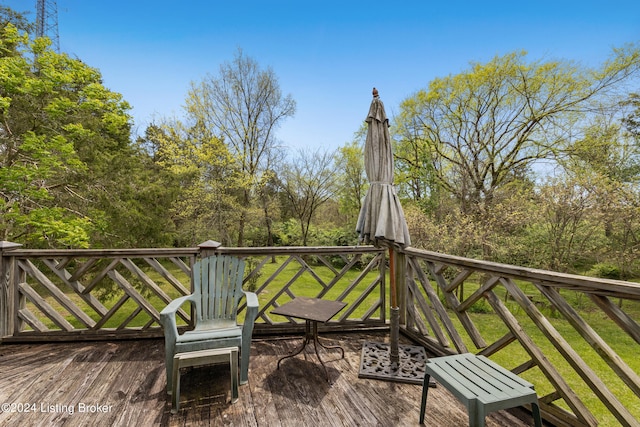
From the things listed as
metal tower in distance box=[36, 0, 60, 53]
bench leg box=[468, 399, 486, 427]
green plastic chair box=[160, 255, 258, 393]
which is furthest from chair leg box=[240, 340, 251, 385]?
metal tower in distance box=[36, 0, 60, 53]

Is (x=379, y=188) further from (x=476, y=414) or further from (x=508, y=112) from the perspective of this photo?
(x=508, y=112)

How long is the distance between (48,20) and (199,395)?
9.99 m

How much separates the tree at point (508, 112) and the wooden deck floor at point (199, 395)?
780 cm

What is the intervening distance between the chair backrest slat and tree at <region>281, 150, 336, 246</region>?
11.7 metres

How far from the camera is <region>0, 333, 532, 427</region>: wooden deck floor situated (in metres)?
1.89

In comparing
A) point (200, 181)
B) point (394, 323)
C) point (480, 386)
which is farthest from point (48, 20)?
point (480, 386)

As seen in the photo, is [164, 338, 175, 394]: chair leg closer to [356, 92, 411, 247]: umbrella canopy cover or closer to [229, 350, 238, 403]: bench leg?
[229, 350, 238, 403]: bench leg

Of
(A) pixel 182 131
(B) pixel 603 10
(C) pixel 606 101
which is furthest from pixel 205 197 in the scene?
(C) pixel 606 101

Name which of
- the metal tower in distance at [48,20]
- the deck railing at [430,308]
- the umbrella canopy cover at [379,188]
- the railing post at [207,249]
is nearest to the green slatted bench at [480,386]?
the deck railing at [430,308]

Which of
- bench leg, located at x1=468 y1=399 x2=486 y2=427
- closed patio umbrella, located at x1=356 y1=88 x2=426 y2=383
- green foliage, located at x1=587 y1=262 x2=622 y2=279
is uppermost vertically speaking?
closed patio umbrella, located at x1=356 y1=88 x2=426 y2=383

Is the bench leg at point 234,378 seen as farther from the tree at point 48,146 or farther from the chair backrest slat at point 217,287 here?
the tree at point 48,146

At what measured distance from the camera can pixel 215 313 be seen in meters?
2.71

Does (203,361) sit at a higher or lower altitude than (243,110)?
lower

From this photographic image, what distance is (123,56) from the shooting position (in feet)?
23.6
